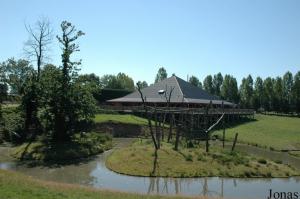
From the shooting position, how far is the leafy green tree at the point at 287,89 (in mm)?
100812

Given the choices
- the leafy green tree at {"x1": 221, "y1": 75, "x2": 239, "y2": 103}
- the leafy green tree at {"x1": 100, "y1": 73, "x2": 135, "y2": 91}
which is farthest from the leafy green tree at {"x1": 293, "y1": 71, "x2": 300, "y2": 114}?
the leafy green tree at {"x1": 100, "y1": 73, "x2": 135, "y2": 91}

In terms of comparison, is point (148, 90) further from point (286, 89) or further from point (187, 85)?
point (286, 89)

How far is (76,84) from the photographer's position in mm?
44000

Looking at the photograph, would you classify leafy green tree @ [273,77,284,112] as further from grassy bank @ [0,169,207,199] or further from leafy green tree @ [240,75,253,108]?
grassy bank @ [0,169,207,199]

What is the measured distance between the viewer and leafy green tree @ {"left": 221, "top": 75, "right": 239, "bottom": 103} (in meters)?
117

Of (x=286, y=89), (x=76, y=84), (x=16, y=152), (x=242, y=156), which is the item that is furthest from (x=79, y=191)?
(x=286, y=89)

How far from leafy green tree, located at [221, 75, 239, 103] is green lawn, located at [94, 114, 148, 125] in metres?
61.0

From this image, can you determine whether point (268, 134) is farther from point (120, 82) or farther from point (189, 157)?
point (120, 82)

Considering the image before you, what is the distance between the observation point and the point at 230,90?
387ft

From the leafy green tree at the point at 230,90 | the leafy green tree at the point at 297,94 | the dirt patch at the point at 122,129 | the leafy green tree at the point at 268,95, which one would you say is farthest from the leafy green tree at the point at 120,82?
the dirt patch at the point at 122,129

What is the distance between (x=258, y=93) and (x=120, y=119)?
61.7 m

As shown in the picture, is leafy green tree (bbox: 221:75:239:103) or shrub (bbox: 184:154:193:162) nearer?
shrub (bbox: 184:154:193:162)

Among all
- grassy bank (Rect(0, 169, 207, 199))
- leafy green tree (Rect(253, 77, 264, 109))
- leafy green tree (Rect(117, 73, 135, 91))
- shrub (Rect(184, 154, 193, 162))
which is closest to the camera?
grassy bank (Rect(0, 169, 207, 199))

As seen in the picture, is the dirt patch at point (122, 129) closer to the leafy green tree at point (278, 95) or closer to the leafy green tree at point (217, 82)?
the leafy green tree at point (278, 95)
